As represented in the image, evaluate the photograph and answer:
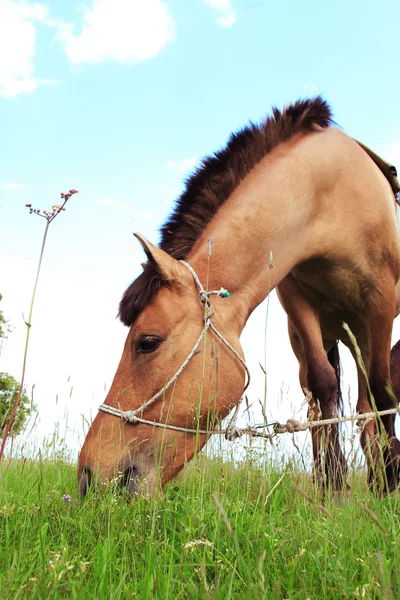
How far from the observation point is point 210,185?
3715 millimetres

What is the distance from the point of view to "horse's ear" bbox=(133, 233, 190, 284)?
3.10m

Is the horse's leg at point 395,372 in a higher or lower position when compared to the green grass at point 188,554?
higher

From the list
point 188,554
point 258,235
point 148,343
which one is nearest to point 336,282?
point 258,235

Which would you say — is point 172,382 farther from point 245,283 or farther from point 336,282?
point 336,282

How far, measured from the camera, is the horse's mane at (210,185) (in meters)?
3.28

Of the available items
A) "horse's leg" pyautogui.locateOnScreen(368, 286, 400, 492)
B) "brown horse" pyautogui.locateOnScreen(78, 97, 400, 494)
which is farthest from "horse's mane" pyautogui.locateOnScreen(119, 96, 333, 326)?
"horse's leg" pyautogui.locateOnScreen(368, 286, 400, 492)

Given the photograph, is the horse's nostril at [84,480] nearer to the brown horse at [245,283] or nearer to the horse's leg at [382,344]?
the brown horse at [245,283]

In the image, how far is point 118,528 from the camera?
6.65ft

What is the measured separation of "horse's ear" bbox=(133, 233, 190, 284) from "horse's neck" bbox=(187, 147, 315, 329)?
0.14m

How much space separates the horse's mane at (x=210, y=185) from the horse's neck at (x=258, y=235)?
71 mm

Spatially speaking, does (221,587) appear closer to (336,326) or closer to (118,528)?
(118,528)

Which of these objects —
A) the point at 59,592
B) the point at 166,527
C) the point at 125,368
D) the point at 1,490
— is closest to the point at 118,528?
the point at 166,527

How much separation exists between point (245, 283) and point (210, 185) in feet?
2.57

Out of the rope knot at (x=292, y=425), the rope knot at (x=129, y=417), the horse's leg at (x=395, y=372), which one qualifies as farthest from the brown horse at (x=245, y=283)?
the horse's leg at (x=395, y=372)
